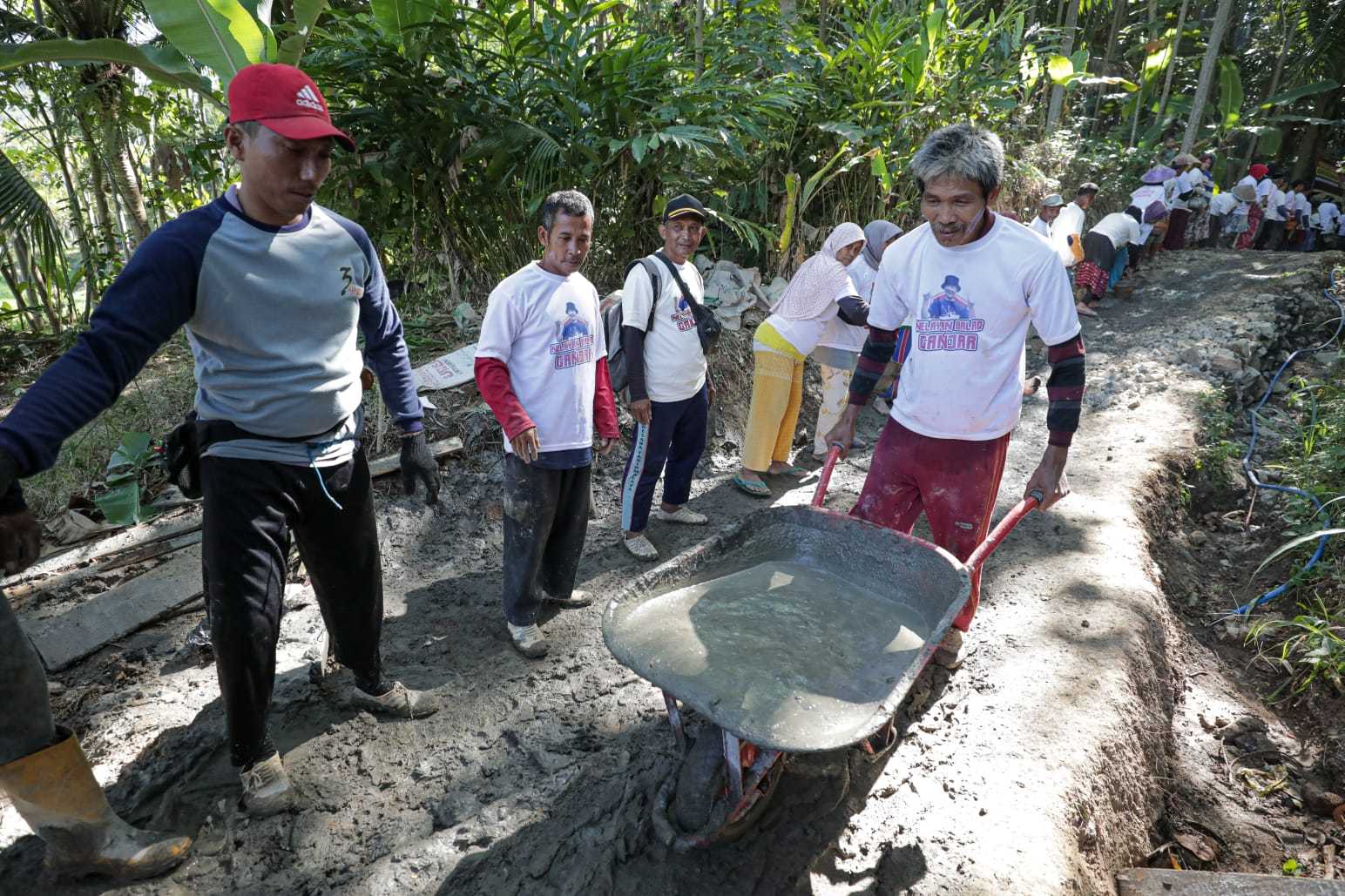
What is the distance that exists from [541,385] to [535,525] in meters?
0.58

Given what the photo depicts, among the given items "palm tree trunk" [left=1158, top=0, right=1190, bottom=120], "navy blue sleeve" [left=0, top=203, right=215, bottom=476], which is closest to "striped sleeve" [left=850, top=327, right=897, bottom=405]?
"navy blue sleeve" [left=0, top=203, right=215, bottom=476]

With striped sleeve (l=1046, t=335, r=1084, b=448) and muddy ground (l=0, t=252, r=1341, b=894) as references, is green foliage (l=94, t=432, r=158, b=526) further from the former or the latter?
striped sleeve (l=1046, t=335, r=1084, b=448)

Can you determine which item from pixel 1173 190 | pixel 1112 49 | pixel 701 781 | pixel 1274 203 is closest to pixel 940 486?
pixel 701 781

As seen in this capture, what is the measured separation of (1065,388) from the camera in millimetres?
2467

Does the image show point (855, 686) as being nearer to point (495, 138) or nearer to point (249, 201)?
point (249, 201)

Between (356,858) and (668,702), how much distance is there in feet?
3.31

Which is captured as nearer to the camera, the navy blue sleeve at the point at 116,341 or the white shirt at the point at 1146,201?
the navy blue sleeve at the point at 116,341

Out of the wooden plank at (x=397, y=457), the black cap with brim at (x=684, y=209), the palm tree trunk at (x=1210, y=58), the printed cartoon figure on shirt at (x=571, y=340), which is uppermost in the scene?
the palm tree trunk at (x=1210, y=58)

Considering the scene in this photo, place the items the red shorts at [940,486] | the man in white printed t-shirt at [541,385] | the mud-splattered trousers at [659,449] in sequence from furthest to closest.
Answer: the mud-splattered trousers at [659,449] < the man in white printed t-shirt at [541,385] < the red shorts at [940,486]

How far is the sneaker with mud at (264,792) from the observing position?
7.09ft

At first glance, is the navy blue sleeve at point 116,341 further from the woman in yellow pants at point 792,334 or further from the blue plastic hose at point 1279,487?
the blue plastic hose at point 1279,487

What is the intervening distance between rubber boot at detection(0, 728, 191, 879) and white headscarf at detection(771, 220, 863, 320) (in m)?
3.84

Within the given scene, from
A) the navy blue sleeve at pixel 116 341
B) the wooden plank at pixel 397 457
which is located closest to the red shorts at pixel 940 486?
the navy blue sleeve at pixel 116 341

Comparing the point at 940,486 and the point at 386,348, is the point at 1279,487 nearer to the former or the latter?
the point at 940,486
